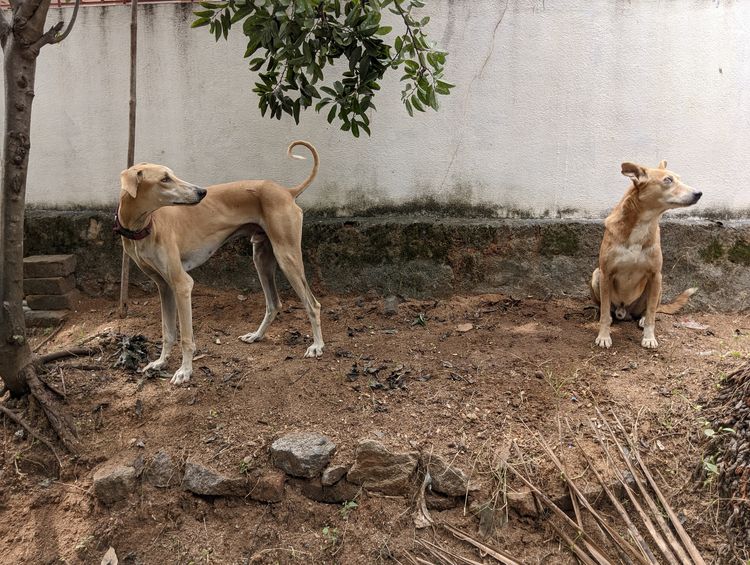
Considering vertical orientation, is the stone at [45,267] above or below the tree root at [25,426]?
above

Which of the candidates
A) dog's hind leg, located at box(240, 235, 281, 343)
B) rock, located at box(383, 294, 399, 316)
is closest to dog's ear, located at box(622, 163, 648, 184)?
rock, located at box(383, 294, 399, 316)

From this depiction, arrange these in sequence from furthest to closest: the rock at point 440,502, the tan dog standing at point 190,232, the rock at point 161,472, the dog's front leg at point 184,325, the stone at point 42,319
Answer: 1. the stone at point 42,319
2. the dog's front leg at point 184,325
3. the tan dog standing at point 190,232
4. the rock at point 161,472
5. the rock at point 440,502

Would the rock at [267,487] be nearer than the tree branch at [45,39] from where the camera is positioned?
Yes

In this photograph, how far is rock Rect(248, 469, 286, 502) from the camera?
3.49 meters

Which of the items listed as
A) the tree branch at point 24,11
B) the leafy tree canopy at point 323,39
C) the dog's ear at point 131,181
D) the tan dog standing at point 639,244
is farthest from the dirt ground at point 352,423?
the tree branch at point 24,11

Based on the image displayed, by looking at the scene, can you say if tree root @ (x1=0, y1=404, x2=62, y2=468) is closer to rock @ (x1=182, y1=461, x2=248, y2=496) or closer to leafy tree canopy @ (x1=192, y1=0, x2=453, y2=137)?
rock @ (x1=182, y1=461, x2=248, y2=496)

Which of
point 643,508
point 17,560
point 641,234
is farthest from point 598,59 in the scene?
point 17,560

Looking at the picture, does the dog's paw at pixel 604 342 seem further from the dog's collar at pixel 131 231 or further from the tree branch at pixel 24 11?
the tree branch at pixel 24 11

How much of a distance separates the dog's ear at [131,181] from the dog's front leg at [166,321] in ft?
2.69

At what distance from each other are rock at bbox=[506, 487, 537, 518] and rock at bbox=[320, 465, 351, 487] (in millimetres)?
980

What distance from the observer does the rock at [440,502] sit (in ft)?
11.3

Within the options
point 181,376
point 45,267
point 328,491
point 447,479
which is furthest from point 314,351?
point 45,267

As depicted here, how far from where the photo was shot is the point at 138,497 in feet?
11.5

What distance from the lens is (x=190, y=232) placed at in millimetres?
4254
